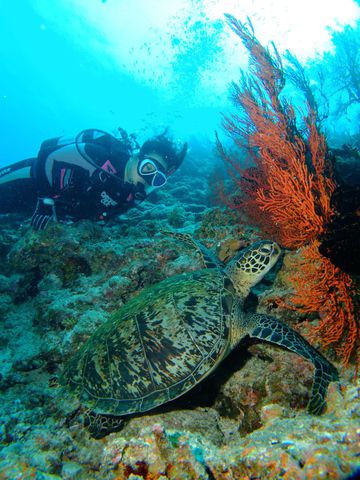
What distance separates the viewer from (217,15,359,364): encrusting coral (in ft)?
7.84

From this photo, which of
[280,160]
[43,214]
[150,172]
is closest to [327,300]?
[280,160]

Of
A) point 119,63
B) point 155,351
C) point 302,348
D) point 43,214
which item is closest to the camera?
point 302,348

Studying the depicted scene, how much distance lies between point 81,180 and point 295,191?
13.7ft

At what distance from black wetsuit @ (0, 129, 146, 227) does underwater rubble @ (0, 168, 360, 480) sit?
0.76 metres

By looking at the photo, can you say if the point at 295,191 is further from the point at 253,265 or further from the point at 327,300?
the point at 327,300

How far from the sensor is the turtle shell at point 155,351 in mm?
2219

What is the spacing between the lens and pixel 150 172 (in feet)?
17.4

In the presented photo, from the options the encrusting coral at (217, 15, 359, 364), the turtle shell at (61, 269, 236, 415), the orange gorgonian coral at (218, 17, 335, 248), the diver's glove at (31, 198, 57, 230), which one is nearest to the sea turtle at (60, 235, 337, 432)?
the turtle shell at (61, 269, 236, 415)

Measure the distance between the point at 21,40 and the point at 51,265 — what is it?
222 feet

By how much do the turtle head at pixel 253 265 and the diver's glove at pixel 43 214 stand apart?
12.6 feet

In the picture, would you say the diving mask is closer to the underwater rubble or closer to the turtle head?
the underwater rubble

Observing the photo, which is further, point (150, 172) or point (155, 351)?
point (150, 172)

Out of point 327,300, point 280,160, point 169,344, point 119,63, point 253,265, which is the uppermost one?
point 119,63

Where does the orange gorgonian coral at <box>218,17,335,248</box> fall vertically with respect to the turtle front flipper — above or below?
above
